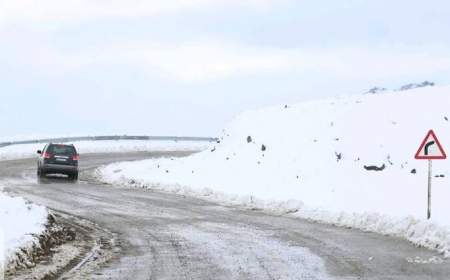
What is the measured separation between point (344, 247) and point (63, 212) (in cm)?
811

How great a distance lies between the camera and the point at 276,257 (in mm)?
10875

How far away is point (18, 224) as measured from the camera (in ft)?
38.8

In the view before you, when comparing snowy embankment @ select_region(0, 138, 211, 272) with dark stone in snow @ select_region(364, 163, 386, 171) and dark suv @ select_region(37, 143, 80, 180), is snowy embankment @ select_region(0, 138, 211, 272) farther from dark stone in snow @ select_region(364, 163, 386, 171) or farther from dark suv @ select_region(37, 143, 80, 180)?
dark suv @ select_region(37, 143, 80, 180)

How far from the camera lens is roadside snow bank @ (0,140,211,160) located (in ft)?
156

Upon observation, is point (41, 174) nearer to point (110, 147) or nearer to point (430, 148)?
point (430, 148)

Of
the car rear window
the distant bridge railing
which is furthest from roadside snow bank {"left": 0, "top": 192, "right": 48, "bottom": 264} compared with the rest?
the distant bridge railing

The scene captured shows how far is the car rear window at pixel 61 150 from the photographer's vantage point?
3072cm

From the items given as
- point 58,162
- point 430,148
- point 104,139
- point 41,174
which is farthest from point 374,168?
point 104,139

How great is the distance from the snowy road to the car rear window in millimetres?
10101

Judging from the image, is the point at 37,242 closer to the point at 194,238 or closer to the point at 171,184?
the point at 194,238

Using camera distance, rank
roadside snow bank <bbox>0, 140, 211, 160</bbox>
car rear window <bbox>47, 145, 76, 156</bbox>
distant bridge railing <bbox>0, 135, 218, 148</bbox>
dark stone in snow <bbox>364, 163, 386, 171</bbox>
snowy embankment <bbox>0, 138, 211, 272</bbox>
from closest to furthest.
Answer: snowy embankment <bbox>0, 138, 211, 272</bbox>, dark stone in snow <bbox>364, 163, 386, 171</bbox>, car rear window <bbox>47, 145, 76, 156</bbox>, roadside snow bank <bbox>0, 140, 211, 160</bbox>, distant bridge railing <bbox>0, 135, 218, 148</bbox>

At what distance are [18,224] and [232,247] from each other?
12.5ft

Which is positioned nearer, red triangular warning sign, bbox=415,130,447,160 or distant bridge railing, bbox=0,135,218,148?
red triangular warning sign, bbox=415,130,447,160

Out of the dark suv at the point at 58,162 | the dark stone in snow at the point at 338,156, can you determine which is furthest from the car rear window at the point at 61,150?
the dark stone in snow at the point at 338,156
